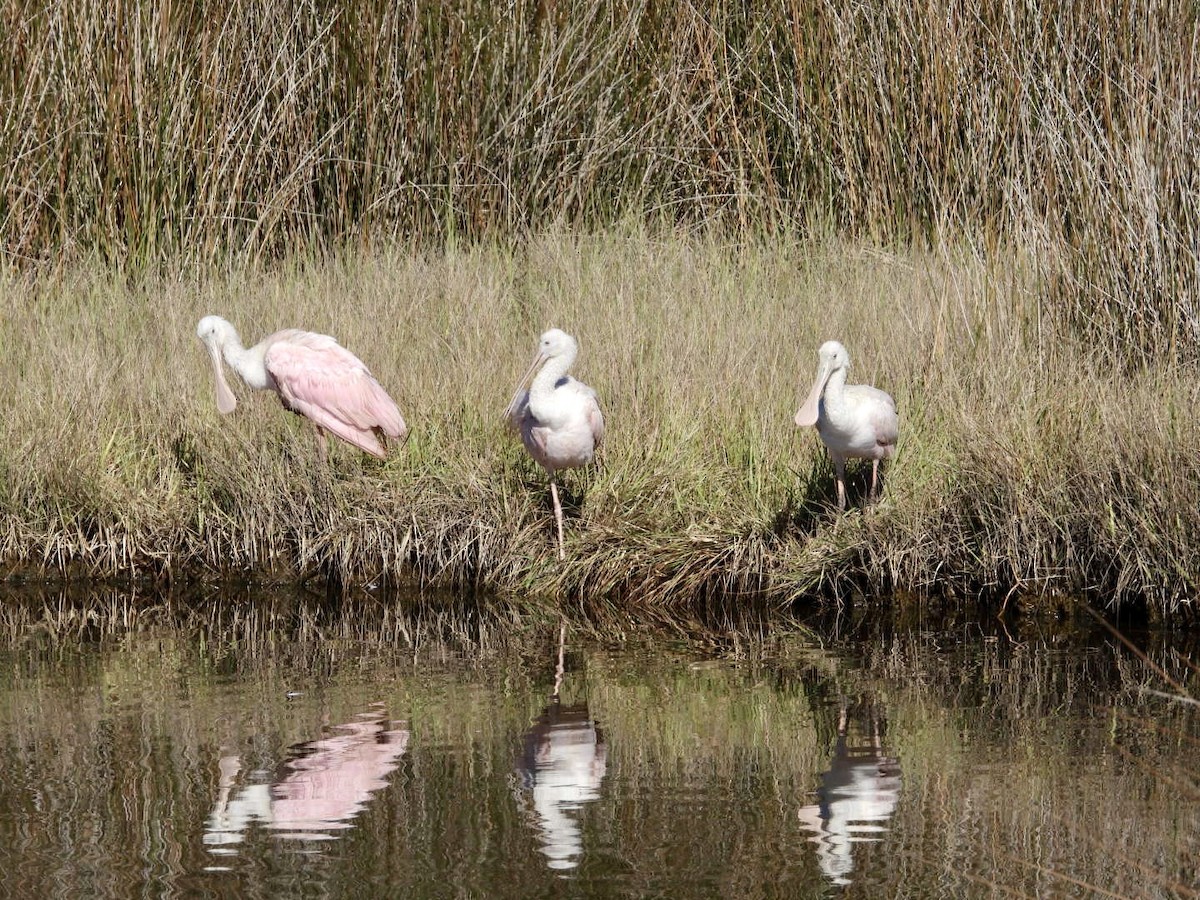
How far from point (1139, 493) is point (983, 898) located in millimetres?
2503

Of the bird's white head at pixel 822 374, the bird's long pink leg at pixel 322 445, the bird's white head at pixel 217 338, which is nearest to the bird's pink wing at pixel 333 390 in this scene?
the bird's long pink leg at pixel 322 445

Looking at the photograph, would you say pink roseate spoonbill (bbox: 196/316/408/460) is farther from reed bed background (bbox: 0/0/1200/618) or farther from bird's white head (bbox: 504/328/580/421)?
bird's white head (bbox: 504/328/580/421)

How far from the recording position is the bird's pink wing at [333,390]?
6.30 m

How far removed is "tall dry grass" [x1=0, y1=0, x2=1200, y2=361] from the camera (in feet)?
28.9

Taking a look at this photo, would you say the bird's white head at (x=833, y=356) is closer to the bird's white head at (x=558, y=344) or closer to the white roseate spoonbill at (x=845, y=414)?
the white roseate spoonbill at (x=845, y=414)

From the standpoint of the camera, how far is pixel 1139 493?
221 inches

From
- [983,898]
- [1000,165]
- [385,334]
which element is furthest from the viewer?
[1000,165]

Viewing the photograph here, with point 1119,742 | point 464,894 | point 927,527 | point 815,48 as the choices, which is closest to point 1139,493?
point 927,527

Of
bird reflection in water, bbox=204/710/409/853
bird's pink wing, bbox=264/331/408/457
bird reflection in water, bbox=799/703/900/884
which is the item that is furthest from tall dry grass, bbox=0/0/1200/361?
bird reflection in water, bbox=204/710/409/853

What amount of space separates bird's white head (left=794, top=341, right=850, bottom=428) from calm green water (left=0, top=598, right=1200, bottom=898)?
0.69 metres

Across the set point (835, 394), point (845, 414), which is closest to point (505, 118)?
point (835, 394)

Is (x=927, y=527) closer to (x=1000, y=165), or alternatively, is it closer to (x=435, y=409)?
(x=435, y=409)

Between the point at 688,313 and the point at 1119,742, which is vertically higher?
the point at 688,313

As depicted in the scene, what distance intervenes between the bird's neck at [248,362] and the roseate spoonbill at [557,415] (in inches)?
42.0
